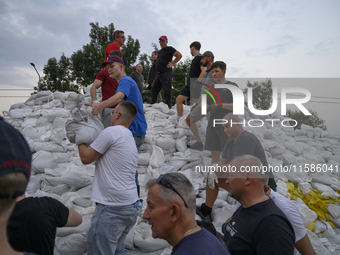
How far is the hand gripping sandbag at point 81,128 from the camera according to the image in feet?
5.66

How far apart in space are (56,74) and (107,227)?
2247cm

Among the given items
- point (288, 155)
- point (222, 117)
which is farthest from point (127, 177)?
point (288, 155)

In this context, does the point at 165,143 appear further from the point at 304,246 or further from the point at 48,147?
the point at 304,246

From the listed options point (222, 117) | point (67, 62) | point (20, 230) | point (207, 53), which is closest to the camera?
point (20, 230)

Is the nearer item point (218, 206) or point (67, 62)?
point (218, 206)

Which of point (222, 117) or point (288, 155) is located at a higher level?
point (222, 117)

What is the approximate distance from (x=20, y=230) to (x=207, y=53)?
3.80 metres

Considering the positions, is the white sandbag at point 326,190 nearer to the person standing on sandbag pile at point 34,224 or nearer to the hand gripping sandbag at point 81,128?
the hand gripping sandbag at point 81,128

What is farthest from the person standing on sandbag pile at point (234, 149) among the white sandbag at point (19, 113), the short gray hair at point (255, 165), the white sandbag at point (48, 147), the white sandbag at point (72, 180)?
the white sandbag at point (19, 113)

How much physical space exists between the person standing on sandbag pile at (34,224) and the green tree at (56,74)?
2157cm

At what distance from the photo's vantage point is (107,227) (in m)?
1.54

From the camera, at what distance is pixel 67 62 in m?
21.2

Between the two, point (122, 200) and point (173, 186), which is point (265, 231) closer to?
point (173, 186)

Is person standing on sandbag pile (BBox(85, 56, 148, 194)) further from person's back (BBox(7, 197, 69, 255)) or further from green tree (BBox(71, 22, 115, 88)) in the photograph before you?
green tree (BBox(71, 22, 115, 88))
